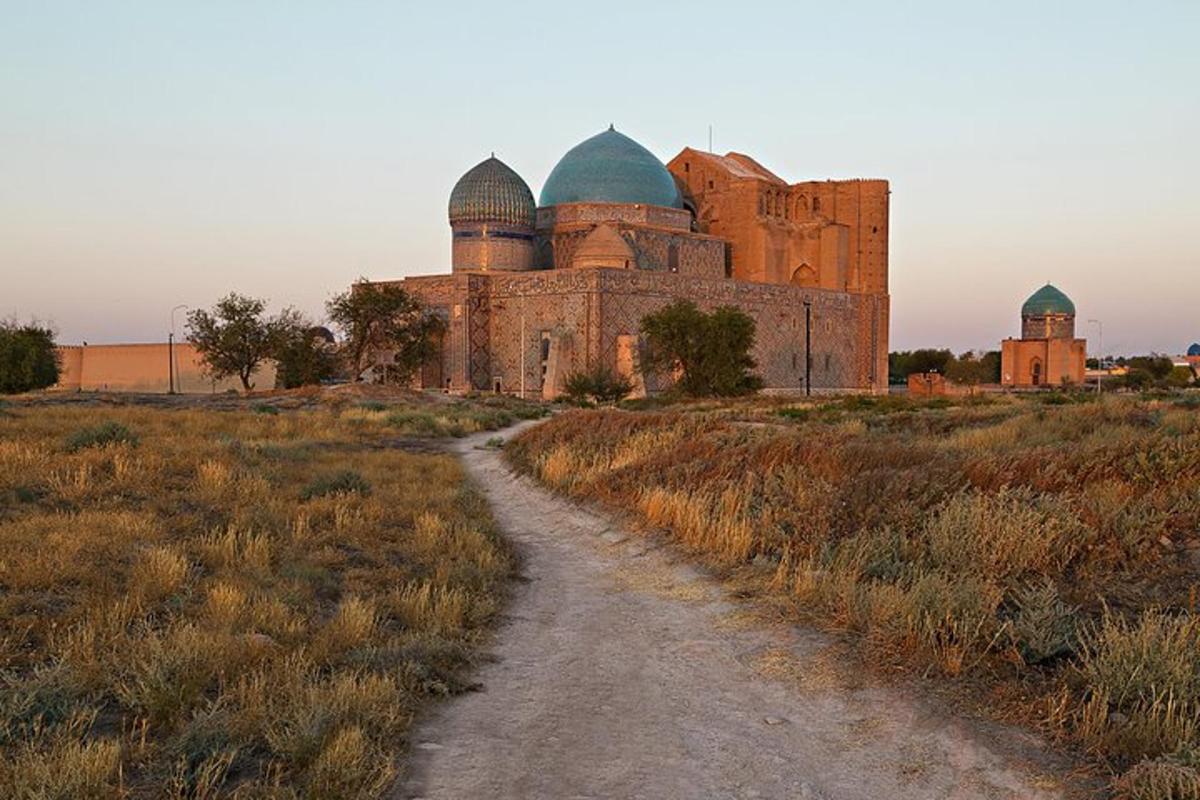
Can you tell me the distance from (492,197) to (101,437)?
42.2 metres

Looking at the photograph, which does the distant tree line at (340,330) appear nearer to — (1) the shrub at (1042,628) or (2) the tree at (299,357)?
(2) the tree at (299,357)

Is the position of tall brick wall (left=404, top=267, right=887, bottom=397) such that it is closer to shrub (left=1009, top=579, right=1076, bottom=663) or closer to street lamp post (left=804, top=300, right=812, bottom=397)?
street lamp post (left=804, top=300, right=812, bottom=397)

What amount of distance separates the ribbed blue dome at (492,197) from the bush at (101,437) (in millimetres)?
40879

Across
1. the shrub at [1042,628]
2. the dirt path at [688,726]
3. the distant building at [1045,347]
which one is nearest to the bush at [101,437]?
the dirt path at [688,726]

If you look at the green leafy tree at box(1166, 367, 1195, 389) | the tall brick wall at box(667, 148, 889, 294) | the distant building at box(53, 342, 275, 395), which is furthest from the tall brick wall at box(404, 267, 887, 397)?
the green leafy tree at box(1166, 367, 1195, 389)

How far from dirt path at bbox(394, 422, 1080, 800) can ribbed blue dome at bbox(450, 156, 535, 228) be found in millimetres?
49824

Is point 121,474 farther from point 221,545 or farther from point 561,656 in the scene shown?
point 561,656

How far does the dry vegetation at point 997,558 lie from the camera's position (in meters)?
5.16

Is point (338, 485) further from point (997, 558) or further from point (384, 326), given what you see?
point (384, 326)

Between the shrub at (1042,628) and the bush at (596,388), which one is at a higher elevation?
the bush at (596,388)

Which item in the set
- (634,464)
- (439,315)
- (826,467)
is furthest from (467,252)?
(826,467)

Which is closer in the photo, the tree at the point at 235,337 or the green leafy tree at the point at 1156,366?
the tree at the point at 235,337

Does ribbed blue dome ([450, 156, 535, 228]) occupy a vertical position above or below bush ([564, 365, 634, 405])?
above

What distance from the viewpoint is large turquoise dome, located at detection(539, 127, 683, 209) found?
2275 inches
